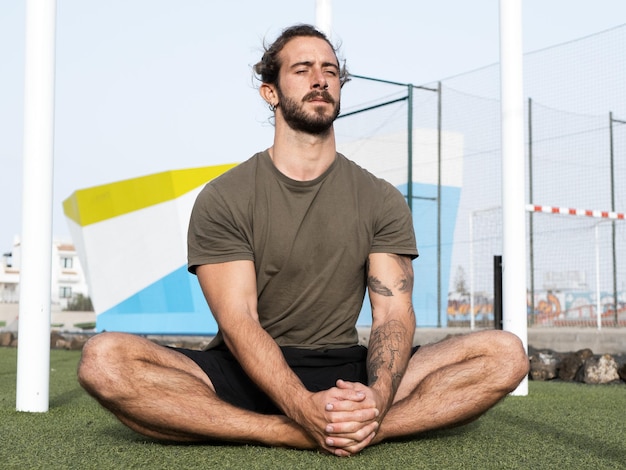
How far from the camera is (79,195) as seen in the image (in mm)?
15617

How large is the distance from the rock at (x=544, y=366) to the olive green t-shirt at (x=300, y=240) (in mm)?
3447

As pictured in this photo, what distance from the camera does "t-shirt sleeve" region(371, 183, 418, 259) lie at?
2.81 metres

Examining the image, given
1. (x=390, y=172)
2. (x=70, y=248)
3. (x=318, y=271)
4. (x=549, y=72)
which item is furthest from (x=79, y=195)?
(x=70, y=248)

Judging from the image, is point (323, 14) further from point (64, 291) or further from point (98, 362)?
point (64, 291)

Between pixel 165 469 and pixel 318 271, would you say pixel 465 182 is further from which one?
pixel 165 469

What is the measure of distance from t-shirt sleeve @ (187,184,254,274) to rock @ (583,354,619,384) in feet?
11.8

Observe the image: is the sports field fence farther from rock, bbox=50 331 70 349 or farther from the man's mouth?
rock, bbox=50 331 70 349

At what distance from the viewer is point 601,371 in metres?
5.49

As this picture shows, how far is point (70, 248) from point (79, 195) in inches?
2030

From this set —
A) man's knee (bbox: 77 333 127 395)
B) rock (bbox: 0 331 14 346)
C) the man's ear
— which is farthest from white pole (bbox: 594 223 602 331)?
rock (bbox: 0 331 14 346)

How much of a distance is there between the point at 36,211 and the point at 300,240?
4.71ft

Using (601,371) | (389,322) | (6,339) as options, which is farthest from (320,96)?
(6,339)

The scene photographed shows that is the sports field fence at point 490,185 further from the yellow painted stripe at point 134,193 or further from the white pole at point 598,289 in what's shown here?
the yellow painted stripe at point 134,193

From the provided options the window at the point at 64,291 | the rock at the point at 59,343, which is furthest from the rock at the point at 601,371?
the window at the point at 64,291
